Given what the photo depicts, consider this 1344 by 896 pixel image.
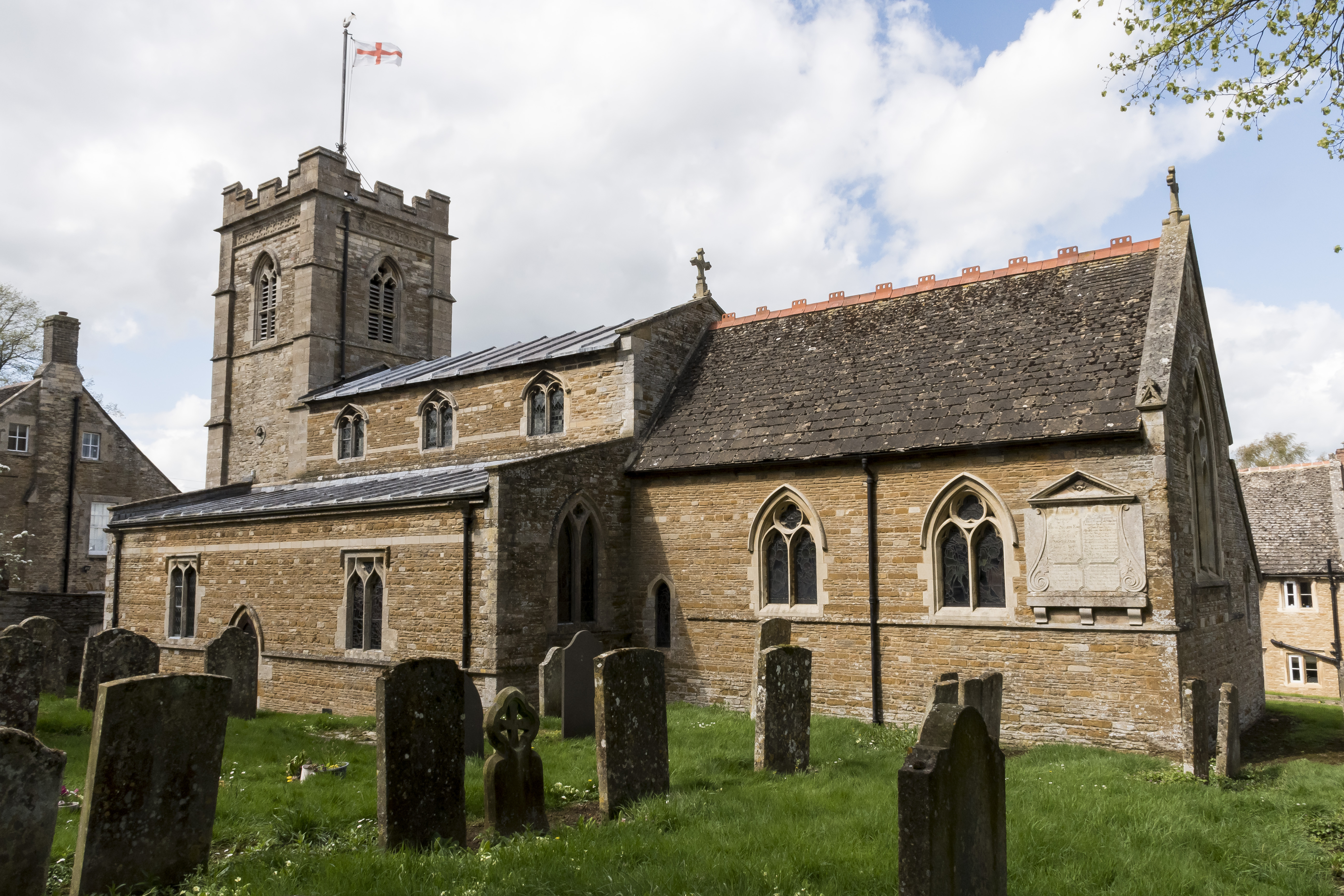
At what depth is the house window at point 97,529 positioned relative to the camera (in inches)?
1275

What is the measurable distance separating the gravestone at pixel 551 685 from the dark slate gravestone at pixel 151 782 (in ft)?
24.6

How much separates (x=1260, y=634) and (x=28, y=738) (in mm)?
21880

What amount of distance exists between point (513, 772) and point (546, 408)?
1295cm

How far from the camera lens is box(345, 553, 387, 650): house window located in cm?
1744

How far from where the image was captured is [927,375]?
1670 cm

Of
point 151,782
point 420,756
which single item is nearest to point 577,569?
point 420,756

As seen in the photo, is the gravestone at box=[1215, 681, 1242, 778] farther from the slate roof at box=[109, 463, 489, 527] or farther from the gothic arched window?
the gothic arched window

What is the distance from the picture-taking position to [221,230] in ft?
103

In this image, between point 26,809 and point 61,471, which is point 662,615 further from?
point 61,471

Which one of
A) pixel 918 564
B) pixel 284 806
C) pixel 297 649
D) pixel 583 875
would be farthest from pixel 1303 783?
pixel 297 649

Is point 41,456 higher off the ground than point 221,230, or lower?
lower

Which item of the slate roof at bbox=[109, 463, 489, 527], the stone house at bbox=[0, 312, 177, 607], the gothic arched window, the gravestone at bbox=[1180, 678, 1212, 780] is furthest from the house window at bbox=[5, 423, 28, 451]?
the gravestone at bbox=[1180, 678, 1212, 780]

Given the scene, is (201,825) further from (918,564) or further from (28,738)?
(918,564)

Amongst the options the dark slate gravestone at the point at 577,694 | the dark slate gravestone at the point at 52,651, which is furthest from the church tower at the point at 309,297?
the dark slate gravestone at the point at 577,694
